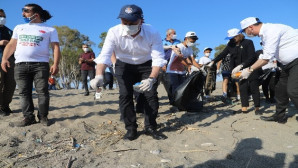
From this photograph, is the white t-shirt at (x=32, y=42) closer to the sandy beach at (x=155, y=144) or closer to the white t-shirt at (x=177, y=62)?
the sandy beach at (x=155, y=144)

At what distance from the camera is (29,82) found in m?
3.60

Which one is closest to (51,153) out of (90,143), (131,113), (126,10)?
(90,143)

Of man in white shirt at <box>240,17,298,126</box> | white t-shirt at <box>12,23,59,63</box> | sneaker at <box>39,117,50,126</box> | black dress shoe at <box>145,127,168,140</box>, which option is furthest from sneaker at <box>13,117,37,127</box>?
man in white shirt at <box>240,17,298,126</box>

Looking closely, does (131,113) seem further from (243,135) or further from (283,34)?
(283,34)

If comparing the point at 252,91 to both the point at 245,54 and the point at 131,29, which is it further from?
the point at 131,29

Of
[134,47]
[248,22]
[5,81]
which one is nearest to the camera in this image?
[134,47]

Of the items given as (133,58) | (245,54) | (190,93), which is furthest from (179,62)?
(133,58)

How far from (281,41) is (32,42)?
3557mm

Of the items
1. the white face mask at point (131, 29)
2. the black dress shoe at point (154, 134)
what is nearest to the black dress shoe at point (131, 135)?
the black dress shoe at point (154, 134)

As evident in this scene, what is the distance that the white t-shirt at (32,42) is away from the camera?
348 centimetres

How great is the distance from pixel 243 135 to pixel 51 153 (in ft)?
8.04

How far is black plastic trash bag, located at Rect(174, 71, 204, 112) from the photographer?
4.20m

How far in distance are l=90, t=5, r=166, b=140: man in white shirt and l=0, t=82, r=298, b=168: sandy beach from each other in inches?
13.5

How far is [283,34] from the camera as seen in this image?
3.21 m
